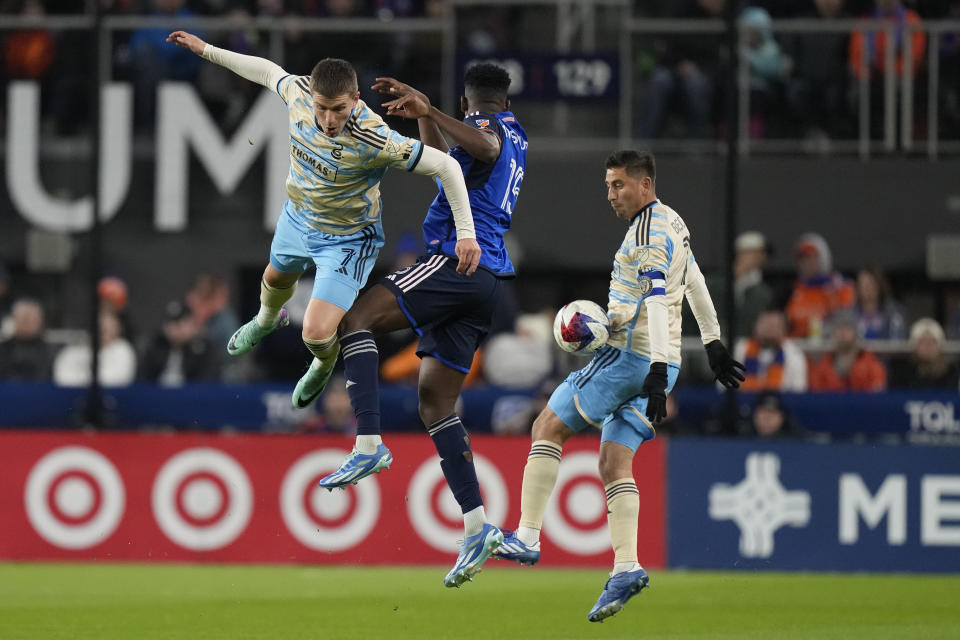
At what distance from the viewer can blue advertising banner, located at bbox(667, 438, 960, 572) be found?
13734 millimetres

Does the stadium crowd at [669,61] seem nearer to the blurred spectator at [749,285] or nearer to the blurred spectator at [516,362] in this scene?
the blurred spectator at [749,285]

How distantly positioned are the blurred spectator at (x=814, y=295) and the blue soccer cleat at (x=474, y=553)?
251 inches

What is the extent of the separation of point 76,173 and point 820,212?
7031 mm

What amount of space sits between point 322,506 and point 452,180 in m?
6.01

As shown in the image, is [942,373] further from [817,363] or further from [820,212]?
[820,212]

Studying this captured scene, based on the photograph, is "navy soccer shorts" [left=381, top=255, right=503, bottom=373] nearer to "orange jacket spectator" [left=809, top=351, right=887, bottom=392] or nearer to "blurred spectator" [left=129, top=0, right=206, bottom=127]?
"orange jacket spectator" [left=809, top=351, right=887, bottom=392]

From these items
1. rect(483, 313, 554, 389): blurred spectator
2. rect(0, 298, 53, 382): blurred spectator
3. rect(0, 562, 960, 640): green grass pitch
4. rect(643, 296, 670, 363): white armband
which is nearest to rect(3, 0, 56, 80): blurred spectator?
rect(0, 298, 53, 382): blurred spectator

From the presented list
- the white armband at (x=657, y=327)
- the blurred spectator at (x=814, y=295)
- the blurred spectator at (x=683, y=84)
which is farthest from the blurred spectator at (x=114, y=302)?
the white armband at (x=657, y=327)

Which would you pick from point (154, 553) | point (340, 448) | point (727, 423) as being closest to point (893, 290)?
point (727, 423)

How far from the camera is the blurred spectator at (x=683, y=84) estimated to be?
52.6 ft

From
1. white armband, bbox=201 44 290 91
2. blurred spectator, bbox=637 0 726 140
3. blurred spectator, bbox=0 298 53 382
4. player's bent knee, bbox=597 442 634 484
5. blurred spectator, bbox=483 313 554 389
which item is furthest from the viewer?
blurred spectator, bbox=637 0 726 140

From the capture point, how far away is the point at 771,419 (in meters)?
13.9

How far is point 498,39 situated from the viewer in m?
16.4

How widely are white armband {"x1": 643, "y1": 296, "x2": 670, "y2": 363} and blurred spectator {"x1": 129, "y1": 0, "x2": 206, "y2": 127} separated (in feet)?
28.0
